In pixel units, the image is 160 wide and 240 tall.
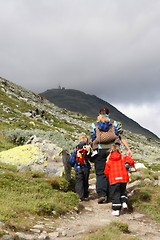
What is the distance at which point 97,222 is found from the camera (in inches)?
441

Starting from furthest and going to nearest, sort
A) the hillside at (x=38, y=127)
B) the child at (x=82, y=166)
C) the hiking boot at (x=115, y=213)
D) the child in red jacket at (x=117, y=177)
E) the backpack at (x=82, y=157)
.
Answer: the hillside at (x=38, y=127) → the backpack at (x=82, y=157) → the child at (x=82, y=166) → the child in red jacket at (x=117, y=177) → the hiking boot at (x=115, y=213)

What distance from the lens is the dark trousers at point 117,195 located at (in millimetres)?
12440

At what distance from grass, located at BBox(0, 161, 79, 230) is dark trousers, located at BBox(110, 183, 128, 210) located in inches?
60.0

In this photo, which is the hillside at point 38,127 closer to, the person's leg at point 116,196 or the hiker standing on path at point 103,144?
the hiker standing on path at point 103,144

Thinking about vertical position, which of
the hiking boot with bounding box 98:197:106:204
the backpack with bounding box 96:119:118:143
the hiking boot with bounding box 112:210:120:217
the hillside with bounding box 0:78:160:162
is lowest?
the hiking boot with bounding box 112:210:120:217

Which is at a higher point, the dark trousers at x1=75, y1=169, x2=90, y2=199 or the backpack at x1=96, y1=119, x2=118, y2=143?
the backpack at x1=96, y1=119, x2=118, y2=143

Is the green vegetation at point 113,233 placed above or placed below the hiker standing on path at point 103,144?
below

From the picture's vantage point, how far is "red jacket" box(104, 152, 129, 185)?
1285 cm

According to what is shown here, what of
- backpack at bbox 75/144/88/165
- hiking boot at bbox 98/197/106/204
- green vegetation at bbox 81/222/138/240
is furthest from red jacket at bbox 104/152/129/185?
green vegetation at bbox 81/222/138/240

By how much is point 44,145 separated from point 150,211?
7.39 meters

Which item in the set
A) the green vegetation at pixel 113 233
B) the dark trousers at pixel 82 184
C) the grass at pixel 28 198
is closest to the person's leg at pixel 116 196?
the grass at pixel 28 198

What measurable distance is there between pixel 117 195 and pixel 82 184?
242 cm

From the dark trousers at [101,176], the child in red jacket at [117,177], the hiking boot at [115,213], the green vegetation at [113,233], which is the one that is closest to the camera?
the green vegetation at [113,233]

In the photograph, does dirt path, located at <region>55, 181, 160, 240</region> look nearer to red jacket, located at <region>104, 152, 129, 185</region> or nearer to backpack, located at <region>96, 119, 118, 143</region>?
red jacket, located at <region>104, 152, 129, 185</region>
